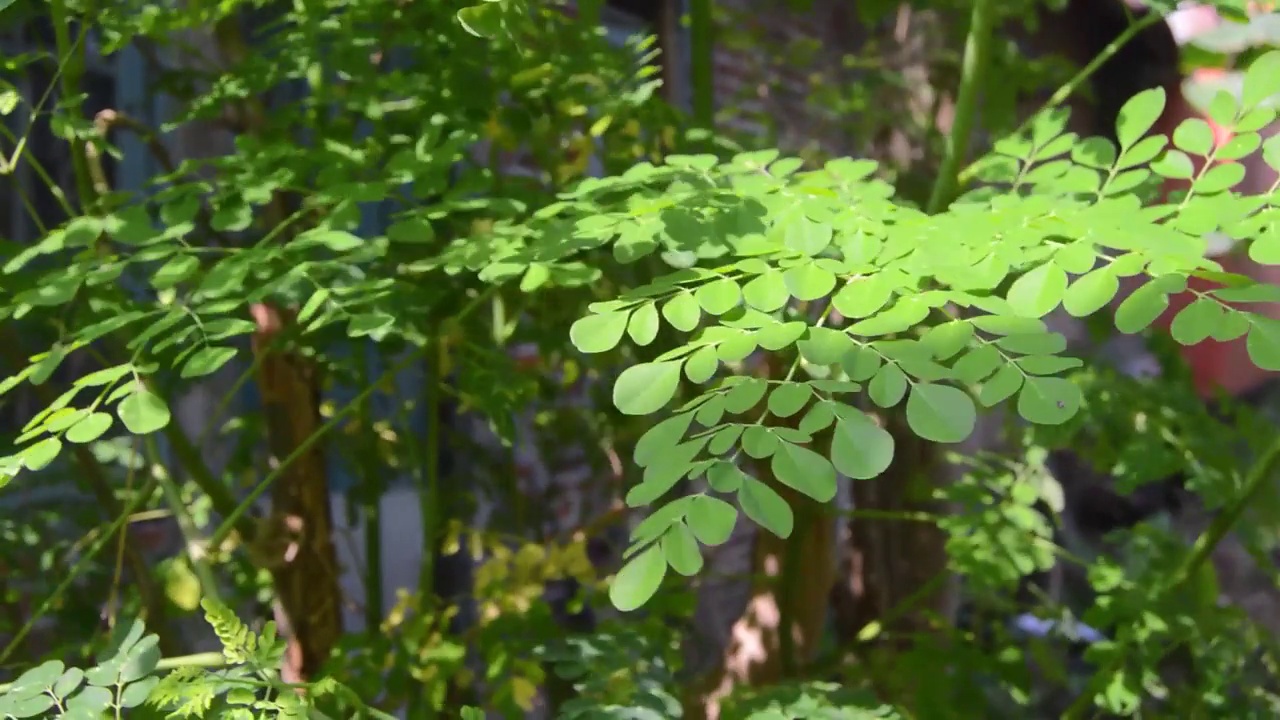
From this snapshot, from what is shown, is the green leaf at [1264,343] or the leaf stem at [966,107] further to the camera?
the leaf stem at [966,107]

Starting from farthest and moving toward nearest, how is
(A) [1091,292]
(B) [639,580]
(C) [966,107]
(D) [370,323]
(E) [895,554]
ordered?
(E) [895,554]
(C) [966,107]
(D) [370,323]
(A) [1091,292]
(B) [639,580]

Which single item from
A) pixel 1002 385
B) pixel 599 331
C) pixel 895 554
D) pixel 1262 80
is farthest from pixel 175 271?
pixel 895 554

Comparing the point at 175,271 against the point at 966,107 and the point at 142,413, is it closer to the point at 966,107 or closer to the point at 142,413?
the point at 142,413

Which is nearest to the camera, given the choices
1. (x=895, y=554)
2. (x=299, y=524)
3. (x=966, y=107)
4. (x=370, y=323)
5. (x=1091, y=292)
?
(x=1091, y=292)

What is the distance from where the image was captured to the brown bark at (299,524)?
1.15m

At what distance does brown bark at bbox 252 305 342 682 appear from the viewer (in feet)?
3.76

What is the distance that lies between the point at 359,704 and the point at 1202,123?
71 centimetres

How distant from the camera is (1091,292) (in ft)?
1.83

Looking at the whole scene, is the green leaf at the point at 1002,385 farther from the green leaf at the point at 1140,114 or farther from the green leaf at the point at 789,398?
the green leaf at the point at 1140,114

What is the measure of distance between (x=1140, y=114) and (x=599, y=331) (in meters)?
0.46

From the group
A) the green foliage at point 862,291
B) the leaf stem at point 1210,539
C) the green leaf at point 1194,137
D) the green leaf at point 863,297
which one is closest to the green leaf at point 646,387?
the green foliage at point 862,291

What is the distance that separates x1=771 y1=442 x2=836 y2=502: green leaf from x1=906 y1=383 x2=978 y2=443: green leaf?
1.8 inches

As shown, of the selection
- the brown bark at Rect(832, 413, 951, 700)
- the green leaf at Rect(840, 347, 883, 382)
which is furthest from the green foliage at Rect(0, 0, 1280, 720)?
the brown bark at Rect(832, 413, 951, 700)

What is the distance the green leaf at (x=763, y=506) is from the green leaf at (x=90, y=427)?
37 cm
